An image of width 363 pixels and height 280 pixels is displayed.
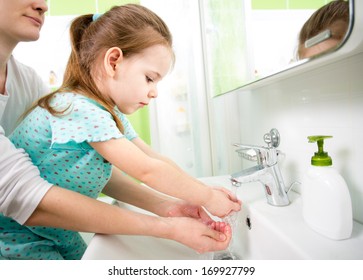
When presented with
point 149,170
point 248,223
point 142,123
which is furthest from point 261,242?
point 142,123

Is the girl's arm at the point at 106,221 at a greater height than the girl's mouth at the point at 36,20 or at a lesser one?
lesser

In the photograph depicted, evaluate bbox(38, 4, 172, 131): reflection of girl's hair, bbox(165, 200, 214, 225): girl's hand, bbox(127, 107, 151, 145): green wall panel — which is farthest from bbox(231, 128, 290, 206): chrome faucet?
bbox(127, 107, 151, 145): green wall panel

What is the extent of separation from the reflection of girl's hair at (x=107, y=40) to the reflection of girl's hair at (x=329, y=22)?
35 centimetres

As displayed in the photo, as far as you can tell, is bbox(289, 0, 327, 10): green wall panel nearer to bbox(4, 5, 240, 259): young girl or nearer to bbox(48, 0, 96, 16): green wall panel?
bbox(4, 5, 240, 259): young girl

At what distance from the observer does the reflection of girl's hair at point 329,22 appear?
31 centimetres

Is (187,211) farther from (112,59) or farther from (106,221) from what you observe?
(112,59)

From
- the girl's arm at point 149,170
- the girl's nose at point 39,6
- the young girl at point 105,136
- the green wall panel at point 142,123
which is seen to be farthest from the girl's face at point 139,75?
the green wall panel at point 142,123

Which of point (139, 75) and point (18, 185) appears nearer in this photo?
point (18, 185)

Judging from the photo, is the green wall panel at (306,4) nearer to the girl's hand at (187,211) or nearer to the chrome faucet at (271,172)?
the chrome faucet at (271,172)

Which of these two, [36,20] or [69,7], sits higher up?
[69,7]

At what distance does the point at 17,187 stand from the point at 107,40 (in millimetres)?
388

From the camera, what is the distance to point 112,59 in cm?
59

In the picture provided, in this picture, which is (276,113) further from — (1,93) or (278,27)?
(1,93)
